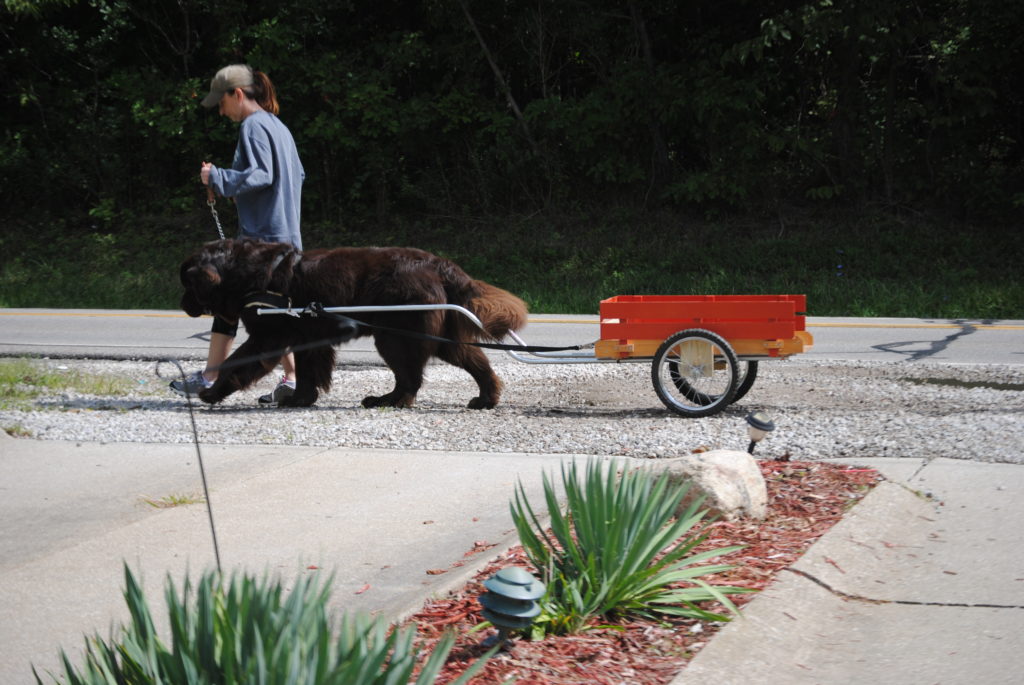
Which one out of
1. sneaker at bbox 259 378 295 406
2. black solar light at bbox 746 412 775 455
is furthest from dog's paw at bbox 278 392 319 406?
black solar light at bbox 746 412 775 455

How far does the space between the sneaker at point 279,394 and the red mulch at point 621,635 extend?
13.2 ft

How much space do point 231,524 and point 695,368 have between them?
3352 mm

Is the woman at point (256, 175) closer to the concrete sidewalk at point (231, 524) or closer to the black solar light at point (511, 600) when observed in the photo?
the concrete sidewalk at point (231, 524)

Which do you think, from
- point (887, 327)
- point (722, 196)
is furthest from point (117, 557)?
point (722, 196)

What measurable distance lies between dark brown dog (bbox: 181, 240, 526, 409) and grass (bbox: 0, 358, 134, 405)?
156cm

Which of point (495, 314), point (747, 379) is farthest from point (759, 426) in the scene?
point (495, 314)

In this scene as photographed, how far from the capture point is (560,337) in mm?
11820

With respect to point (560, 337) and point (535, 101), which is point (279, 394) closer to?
point (560, 337)

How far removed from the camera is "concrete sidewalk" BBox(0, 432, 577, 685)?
374 cm

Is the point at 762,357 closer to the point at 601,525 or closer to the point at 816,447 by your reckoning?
the point at 816,447

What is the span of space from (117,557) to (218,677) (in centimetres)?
212

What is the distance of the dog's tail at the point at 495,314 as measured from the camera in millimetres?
7379

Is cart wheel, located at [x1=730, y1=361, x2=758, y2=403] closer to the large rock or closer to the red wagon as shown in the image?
the red wagon

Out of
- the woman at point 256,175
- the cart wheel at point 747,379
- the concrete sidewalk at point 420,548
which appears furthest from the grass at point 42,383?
the cart wheel at point 747,379
